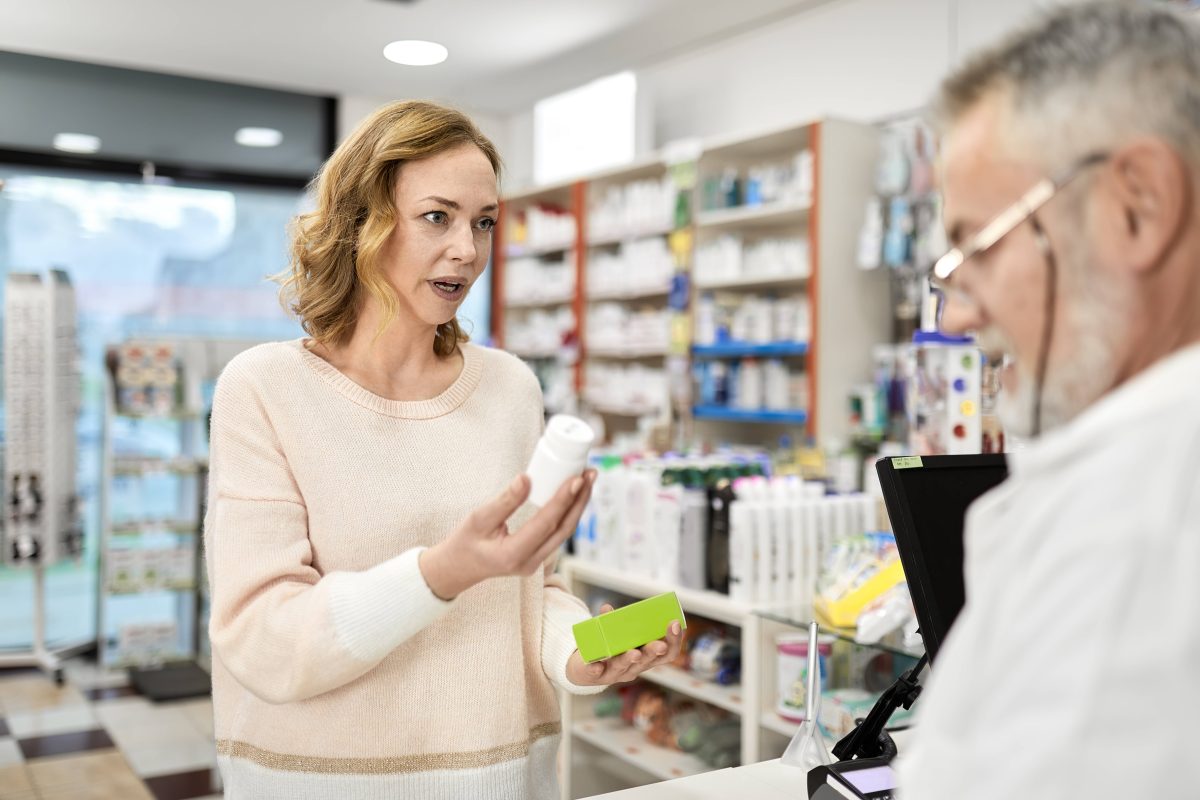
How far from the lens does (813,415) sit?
4840mm

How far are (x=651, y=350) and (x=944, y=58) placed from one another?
211 cm

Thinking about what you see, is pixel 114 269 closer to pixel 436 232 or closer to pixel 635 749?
pixel 635 749

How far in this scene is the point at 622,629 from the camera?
1.51m

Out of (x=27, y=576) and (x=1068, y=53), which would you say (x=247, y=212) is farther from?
(x=1068, y=53)

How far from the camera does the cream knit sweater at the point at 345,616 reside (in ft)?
4.61

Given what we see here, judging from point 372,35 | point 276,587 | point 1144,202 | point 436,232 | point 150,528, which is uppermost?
point 372,35

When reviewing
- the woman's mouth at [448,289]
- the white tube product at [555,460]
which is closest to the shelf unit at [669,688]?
the woman's mouth at [448,289]

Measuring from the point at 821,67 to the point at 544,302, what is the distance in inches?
92.9

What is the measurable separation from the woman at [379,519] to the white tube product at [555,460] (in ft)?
0.67

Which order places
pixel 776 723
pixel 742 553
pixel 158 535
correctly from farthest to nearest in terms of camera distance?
pixel 158 535
pixel 742 553
pixel 776 723

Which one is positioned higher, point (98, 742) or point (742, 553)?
point (742, 553)

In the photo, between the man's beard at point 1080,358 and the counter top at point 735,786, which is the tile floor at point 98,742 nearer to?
the counter top at point 735,786

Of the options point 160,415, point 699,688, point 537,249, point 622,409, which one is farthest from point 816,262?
point 160,415

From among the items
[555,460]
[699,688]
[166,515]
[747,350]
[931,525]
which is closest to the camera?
[555,460]
